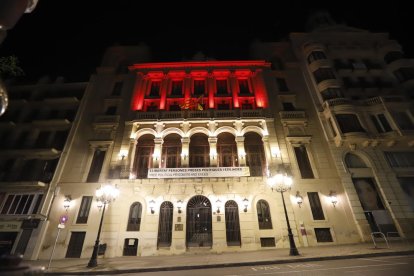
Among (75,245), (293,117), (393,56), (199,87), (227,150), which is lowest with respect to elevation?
(75,245)

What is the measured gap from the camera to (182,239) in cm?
1555

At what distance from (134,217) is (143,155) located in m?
5.72

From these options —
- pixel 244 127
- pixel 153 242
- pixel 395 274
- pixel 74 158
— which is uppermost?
pixel 244 127

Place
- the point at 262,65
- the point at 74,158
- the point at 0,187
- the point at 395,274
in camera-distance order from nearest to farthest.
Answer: the point at 395,274, the point at 0,187, the point at 74,158, the point at 262,65

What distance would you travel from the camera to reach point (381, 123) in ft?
65.4

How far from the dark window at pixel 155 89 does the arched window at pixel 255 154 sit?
1144cm

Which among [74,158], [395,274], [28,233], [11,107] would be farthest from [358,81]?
[11,107]

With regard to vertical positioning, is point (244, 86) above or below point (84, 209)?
above

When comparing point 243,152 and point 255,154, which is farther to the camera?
point 255,154

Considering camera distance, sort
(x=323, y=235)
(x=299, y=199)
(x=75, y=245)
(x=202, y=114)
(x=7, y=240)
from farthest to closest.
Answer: (x=202, y=114) → (x=299, y=199) → (x=7, y=240) → (x=323, y=235) → (x=75, y=245)

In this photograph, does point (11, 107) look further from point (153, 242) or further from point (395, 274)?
point (395, 274)

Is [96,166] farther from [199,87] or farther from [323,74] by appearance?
[323,74]

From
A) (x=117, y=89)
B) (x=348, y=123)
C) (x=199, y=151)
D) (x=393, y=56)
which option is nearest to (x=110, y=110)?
(x=117, y=89)

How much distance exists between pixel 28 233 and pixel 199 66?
22716 mm
